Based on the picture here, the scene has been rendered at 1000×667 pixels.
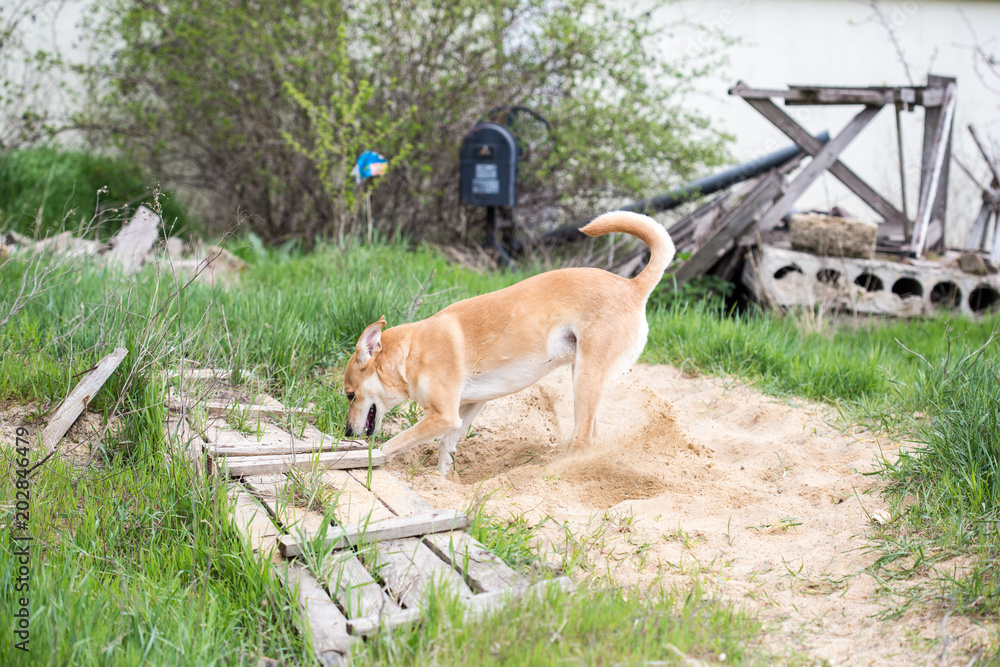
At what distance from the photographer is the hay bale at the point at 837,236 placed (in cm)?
788

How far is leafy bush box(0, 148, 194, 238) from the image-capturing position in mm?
9453

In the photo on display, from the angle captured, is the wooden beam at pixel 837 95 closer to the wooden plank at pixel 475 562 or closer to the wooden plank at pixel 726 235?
the wooden plank at pixel 726 235

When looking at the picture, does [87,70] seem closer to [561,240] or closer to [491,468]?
[561,240]

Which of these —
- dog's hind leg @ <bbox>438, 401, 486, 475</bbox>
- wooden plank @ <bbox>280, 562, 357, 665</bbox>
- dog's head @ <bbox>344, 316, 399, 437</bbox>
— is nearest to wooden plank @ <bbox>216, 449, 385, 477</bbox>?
dog's head @ <bbox>344, 316, 399, 437</bbox>

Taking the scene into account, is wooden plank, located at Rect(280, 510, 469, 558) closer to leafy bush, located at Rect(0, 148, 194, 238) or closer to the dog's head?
the dog's head

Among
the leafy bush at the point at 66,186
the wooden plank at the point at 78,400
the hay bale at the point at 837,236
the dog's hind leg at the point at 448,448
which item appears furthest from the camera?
the leafy bush at the point at 66,186

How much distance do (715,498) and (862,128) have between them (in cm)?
572

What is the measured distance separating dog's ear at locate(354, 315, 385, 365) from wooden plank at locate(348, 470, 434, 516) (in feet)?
2.30

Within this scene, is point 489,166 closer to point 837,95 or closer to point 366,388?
point 837,95

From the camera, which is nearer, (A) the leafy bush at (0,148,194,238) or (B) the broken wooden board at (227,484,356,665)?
(B) the broken wooden board at (227,484,356,665)

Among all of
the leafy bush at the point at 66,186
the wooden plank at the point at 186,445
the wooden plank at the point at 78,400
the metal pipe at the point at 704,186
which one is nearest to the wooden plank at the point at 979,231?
the metal pipe at the point at 704,186

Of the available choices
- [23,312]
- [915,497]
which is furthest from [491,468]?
[23,312]

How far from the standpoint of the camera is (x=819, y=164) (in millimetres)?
8133

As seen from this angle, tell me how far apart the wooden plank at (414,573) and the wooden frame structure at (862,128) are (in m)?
6.38
